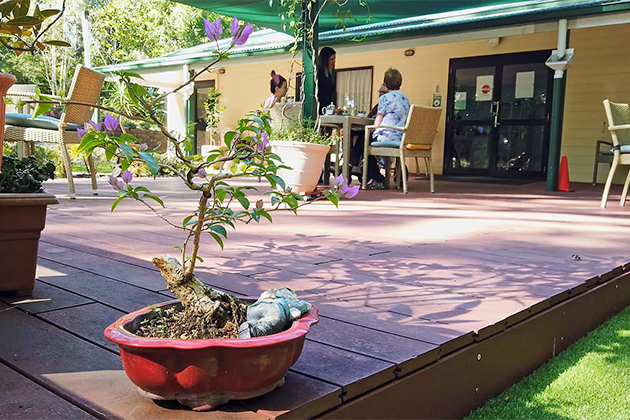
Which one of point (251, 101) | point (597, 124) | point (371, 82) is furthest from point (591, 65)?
point (251, 101)

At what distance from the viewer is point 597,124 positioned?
811 cm

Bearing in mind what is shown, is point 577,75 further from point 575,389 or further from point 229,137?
point 229,137

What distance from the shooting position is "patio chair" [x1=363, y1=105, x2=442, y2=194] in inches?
214

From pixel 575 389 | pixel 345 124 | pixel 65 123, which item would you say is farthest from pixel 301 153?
pixel 575 389

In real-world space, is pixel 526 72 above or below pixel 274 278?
above

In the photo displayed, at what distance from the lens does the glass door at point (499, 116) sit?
27.9 ft

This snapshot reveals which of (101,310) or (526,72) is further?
(526,72)

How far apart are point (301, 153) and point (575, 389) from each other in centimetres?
302

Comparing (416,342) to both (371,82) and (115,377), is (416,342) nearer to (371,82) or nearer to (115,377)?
(115,377)

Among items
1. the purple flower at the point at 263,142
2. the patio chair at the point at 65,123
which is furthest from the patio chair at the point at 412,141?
the purple flower at the point at 263,142

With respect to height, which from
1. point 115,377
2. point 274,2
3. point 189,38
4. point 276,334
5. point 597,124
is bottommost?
point 115,377

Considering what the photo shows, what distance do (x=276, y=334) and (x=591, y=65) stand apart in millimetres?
8507

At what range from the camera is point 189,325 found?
1063 millimetres

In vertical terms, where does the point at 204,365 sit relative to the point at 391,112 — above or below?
below
